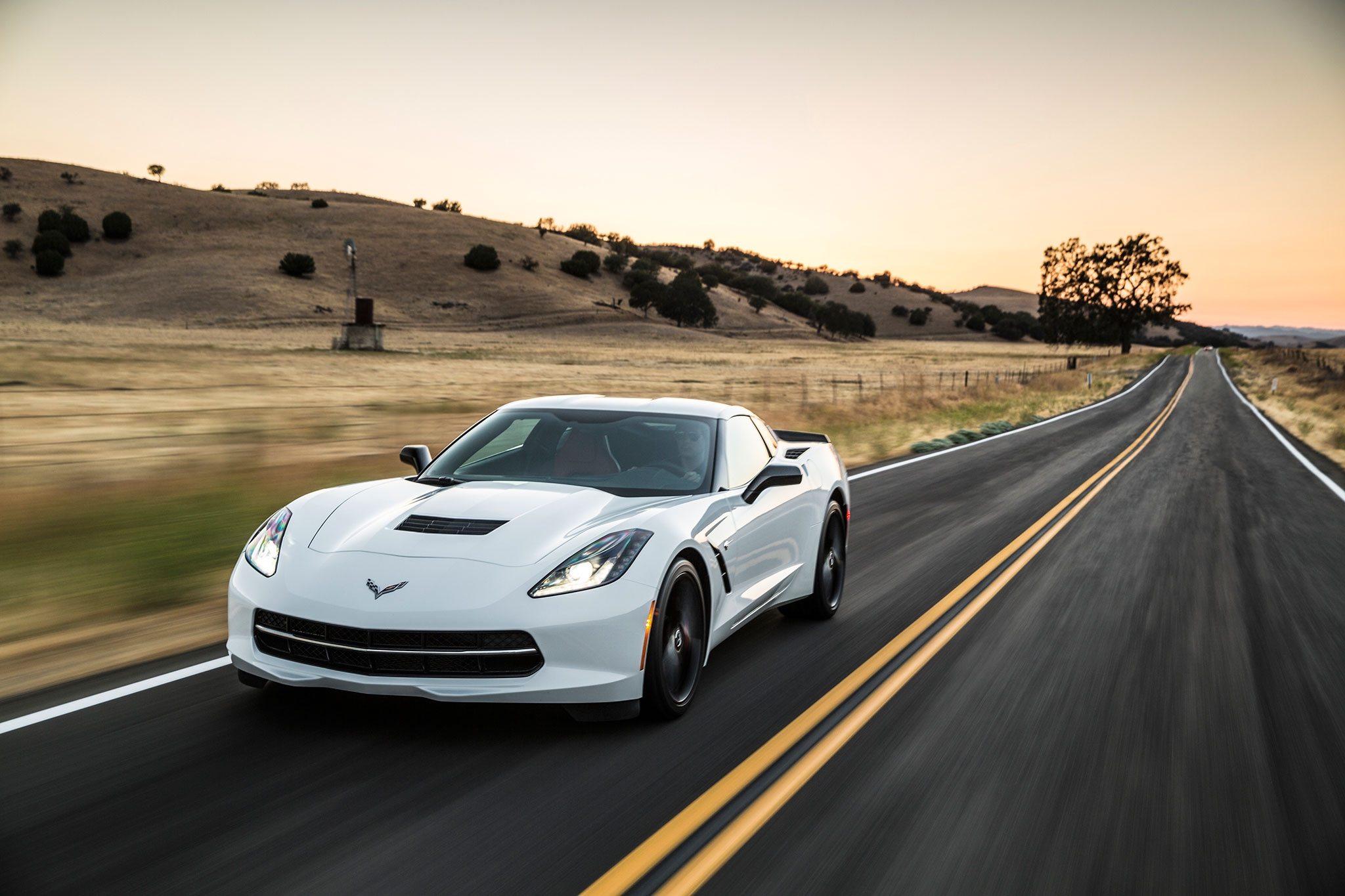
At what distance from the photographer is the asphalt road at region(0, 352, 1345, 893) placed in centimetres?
342

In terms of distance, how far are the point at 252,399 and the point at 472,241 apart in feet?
300

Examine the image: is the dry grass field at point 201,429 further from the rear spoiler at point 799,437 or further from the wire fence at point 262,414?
the rear spoiler at point 799,437

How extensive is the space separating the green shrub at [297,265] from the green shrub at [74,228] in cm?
1769

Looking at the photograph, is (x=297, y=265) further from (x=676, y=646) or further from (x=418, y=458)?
(x=676, y=646)

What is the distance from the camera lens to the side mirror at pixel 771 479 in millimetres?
5684

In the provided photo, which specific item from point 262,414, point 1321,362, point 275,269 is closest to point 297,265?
point 275,269

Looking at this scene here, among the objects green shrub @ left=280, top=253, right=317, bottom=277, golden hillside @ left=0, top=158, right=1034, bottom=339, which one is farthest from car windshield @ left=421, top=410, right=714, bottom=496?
green shrub @ left=280, top=253, right=317, bottom=277

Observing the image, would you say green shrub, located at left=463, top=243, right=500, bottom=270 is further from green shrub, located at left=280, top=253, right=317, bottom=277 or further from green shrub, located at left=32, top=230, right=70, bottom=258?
green shrub, located at left=32, top=230, right=70, bottom=258

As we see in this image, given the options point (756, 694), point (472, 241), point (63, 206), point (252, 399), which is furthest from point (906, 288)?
point (756, 694)

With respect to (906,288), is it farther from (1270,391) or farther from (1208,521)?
(1208,521)

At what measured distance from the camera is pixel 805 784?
4.14 meters

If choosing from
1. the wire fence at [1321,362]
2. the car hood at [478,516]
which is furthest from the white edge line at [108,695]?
the wire fence at [1321,362]

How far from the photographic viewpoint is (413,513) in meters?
4.88

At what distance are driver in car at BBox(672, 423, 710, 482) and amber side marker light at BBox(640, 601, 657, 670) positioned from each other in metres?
1.23
